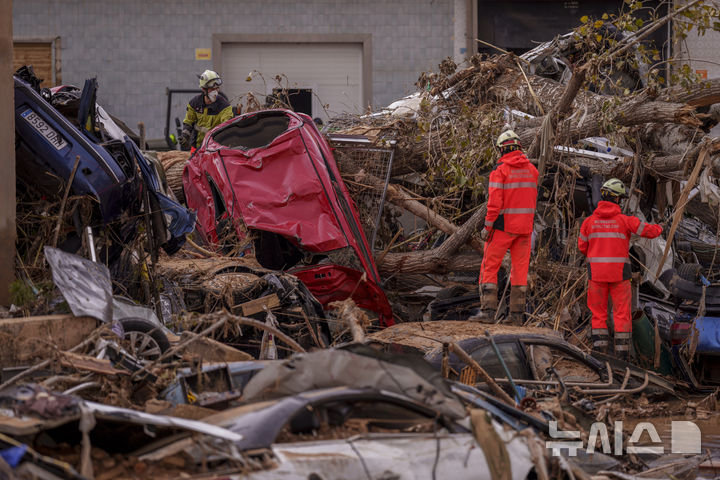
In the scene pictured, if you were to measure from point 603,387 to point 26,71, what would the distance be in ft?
18.7

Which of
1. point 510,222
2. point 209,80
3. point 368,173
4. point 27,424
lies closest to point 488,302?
point 510,222

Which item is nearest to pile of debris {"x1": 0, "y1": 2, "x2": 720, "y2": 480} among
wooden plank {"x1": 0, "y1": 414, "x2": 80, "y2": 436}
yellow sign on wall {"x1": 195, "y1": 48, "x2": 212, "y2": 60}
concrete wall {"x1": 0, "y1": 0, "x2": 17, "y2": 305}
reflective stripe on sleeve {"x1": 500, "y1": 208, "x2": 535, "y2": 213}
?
wooden plank {"x1": 0, "y1": 414, "x2": 80, "y2": 436}

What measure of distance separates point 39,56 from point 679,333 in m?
13.7

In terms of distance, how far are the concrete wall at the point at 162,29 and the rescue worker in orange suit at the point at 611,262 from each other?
9090mm

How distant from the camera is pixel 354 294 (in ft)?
34.9

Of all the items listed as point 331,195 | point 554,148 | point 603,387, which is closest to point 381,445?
point 603,387

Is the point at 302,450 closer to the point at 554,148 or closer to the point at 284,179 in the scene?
the point at 284,179

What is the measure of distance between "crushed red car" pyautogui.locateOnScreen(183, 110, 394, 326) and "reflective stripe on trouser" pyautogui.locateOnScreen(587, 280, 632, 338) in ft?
7.40

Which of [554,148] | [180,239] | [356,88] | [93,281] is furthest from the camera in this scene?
[356,88]

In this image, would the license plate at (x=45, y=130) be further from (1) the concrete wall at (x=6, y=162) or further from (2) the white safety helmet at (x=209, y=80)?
(2) the white safety helmet at (x=209, y=80)

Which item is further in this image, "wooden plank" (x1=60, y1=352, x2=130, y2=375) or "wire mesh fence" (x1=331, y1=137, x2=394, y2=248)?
"wire mesh fence" (x1=331, y1=137, x2=394, y2=248)

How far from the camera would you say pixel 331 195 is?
10523 millimetres

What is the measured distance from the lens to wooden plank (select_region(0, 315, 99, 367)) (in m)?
6.13

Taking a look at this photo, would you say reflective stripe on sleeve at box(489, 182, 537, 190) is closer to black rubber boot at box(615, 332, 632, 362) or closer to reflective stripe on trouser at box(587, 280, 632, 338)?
reflective stripe on trouser at box(587, 280, 632, 338)
